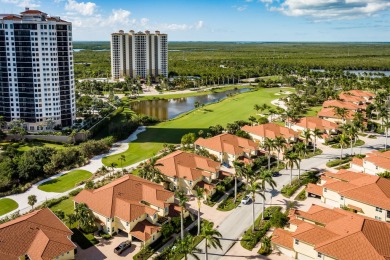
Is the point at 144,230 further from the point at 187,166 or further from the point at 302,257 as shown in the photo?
the point at 302,257

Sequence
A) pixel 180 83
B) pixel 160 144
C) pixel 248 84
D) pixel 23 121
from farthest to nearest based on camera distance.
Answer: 1. pixel 248 84
2. pixel 180 83
3. pixel 23 121
4. pixel 160 144

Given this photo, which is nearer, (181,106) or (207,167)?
(207,167)

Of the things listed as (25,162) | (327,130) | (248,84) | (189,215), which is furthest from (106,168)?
(248,84)

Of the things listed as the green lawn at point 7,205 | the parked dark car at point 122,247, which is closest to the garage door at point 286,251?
the parked dark car at point 122,247

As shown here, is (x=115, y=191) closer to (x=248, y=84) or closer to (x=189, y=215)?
(x=189, y=215)

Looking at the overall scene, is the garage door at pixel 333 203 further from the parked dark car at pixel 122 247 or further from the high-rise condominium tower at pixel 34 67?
the high-rise condominium tower at pixel 34 67

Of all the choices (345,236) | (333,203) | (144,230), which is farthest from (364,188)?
(144,230)

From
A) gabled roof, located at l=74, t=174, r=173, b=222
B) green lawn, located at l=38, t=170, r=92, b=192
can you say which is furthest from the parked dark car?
green lawn, located at l=38, t=170, r=92, b=192
